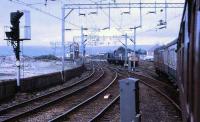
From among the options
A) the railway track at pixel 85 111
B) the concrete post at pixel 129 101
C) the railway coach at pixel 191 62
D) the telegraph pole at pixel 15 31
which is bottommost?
the railway track at pixel 85 111

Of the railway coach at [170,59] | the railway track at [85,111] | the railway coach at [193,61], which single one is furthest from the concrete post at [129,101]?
the railway coach at [170,59]

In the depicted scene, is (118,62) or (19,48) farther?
(118,62)

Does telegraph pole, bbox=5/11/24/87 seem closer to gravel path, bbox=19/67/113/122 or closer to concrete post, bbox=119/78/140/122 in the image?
gravel path, bbox=19/67/113/122

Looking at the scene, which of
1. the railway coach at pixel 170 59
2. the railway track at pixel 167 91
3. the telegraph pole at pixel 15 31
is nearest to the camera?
the railway track at pixel 167 91

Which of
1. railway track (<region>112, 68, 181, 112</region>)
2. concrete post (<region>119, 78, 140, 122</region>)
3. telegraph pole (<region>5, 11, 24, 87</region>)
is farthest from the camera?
telegraph pole (<region>5, 11, 24, 87</region>)

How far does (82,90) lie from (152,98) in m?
6.36

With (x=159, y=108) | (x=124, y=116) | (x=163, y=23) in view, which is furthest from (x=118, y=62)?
(x=124, y=116)

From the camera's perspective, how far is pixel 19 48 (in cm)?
2609

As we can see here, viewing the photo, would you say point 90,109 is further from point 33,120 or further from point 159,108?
point 33,120

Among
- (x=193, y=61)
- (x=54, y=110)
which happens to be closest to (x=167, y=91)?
(x=54, y=110)


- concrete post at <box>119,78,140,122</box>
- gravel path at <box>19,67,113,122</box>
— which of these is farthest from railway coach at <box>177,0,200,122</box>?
gravel path at <box>19,67,113,122</box>

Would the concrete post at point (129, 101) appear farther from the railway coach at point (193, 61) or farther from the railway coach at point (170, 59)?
the railway coach at point (170, 59)

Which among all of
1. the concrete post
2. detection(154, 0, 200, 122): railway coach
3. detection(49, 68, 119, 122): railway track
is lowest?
detection(49, 68, 119, 122): railway track

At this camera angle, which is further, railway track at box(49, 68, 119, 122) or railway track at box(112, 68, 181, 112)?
railway track at box(112, 68, 181, 112)
